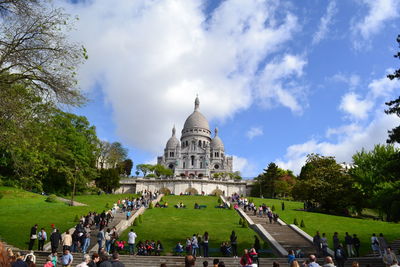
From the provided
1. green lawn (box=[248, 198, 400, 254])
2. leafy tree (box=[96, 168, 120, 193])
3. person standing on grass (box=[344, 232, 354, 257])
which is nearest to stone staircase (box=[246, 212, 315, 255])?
green lawn (box=[248, 198, 400, 254])

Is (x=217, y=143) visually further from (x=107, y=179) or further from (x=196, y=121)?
(x=107, y=179)

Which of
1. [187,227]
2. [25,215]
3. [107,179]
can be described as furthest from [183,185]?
[187,227]

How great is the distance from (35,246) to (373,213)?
139 feet

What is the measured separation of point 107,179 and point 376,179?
41.0 meters

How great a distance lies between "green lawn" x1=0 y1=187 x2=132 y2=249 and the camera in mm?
19438

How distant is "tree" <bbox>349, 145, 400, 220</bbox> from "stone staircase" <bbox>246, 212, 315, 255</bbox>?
11.6 meters

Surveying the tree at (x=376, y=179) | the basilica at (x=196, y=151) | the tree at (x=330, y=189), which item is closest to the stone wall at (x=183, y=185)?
the basilica at (x=196, y=151)

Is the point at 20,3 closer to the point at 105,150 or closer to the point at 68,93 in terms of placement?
the point at 68,93

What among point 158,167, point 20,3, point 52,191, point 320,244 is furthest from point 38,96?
point 158,167

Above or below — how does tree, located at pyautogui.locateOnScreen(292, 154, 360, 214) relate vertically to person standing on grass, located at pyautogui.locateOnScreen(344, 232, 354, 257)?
above

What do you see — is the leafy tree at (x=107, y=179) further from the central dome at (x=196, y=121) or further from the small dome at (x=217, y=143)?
the small dome at (x=217, y=143)

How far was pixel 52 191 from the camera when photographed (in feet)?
141

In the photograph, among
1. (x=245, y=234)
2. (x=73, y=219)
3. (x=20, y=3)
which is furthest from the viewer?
(x=73, y=219)

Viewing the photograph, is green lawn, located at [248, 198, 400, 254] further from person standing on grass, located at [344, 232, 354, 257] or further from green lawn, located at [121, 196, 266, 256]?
green lawn, located at [121, 196, 266, 256]
